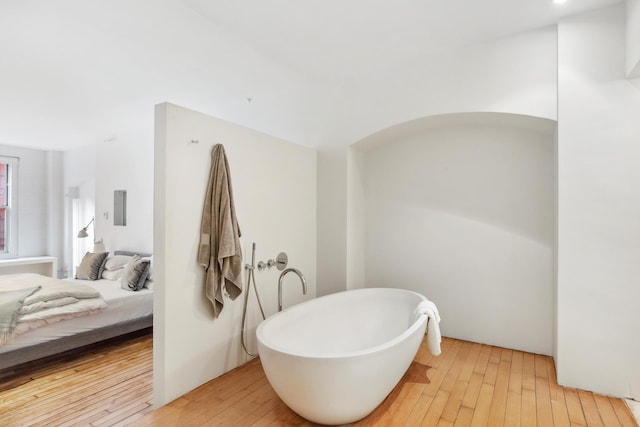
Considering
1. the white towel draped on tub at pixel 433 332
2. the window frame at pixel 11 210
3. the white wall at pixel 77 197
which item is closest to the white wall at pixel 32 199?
the window frame at pixel 11 210

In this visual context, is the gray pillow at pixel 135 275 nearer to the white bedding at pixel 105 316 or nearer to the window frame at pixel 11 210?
the white bedding at pixel 105 316

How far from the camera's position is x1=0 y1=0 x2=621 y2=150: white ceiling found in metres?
2.33

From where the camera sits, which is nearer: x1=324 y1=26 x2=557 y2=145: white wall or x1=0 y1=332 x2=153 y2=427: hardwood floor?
x1=0 y1=332 x2=153 y2=427: hardwood floor

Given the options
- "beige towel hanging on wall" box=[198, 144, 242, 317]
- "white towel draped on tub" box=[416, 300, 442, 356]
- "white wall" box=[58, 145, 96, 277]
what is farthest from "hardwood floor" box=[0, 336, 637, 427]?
"white wall" box=[58, 145, 96, 277]

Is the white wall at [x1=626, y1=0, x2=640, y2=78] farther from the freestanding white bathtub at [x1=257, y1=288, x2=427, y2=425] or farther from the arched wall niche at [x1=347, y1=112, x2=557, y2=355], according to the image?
the freestanding white bathtub at [x1=257, y1=288, x2=427, y2=425]

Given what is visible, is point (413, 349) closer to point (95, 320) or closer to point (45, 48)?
point (95, 320)

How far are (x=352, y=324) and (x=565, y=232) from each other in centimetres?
186

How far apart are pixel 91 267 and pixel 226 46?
→ 11.5 ft

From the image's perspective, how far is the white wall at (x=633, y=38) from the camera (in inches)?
81.5

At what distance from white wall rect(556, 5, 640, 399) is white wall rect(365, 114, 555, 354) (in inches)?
14.0

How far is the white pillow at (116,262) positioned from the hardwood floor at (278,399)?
5.43 ft

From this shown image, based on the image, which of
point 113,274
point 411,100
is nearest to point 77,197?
point 113,274

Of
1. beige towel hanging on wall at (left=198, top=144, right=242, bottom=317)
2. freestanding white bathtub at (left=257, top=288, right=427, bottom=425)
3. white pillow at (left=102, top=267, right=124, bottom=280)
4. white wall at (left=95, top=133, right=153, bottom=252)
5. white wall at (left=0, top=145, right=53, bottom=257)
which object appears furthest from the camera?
white wall at (left=0, top=145, right=53, bottom=257)

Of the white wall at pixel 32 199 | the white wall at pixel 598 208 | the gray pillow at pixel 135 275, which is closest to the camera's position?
the white wall at pixel 598 208
